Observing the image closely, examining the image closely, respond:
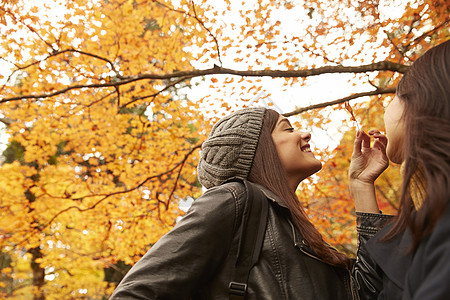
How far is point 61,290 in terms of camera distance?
11.5 meters

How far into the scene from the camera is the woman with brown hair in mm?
939

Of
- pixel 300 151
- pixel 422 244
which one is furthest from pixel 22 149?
pixel 422 244

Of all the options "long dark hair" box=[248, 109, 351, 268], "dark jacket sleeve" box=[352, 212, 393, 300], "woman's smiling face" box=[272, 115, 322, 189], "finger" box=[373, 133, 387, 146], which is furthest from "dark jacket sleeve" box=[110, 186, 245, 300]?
"finger" box=[373, 133, 387, 146]

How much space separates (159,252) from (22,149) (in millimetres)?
10547

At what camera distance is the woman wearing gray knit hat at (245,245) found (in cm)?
147

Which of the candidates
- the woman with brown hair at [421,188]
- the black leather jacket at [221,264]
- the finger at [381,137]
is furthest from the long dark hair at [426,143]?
the finger at [381,137]

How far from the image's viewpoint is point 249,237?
5.41 feet

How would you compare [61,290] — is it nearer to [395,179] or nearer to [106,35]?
[106,35]

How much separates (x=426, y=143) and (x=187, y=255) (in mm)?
882

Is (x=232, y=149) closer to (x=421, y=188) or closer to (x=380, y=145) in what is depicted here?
(x=380, y=145)

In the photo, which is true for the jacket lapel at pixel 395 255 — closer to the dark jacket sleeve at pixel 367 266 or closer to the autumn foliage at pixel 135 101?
the dark jacket sleeve at pixel 367 266

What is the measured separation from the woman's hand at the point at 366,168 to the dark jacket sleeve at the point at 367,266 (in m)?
0.07

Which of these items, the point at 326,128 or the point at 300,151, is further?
the point at 326,128

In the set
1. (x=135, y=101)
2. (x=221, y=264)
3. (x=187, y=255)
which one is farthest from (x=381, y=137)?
(x=135, y=101)
